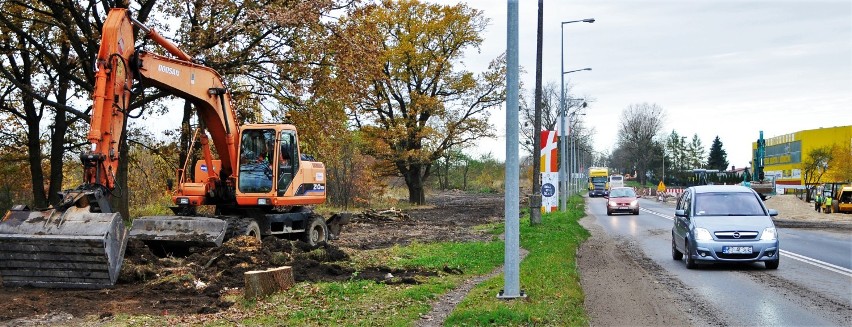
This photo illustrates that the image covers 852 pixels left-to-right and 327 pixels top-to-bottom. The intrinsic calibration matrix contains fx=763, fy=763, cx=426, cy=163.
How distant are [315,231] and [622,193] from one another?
26.5 metres

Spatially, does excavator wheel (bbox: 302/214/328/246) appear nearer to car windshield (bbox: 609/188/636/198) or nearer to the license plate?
the license plate

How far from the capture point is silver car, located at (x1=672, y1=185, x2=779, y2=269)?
46.8 ft

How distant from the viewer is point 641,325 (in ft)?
29.1

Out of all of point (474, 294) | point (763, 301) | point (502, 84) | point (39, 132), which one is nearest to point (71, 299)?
point (474, 294)

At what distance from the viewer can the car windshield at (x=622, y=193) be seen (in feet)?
138

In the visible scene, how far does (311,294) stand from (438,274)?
323 cm

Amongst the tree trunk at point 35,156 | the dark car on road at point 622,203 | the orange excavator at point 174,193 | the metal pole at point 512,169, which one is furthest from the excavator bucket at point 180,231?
the dark car on road at point 622,203

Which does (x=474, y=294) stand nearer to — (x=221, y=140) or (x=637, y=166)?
(x=221, y=140)

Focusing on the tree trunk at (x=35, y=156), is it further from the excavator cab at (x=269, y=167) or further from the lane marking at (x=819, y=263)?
the lane marking at (x=819, y=263)

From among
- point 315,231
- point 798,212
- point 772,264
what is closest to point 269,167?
point 315,231

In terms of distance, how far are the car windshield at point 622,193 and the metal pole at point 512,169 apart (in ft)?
110

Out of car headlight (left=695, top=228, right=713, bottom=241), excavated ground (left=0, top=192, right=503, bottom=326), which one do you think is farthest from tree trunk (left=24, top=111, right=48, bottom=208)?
car headlight (left=695, top=228, right=713, bottom=241)

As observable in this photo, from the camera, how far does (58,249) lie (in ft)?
36.2

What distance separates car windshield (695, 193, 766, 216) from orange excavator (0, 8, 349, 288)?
880 cm
